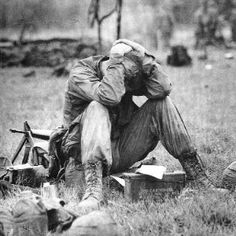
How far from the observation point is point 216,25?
22.6m

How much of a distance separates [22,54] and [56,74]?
9.43 feet

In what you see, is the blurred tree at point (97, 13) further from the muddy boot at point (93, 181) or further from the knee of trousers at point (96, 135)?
the muddy boot at point (93, 181)

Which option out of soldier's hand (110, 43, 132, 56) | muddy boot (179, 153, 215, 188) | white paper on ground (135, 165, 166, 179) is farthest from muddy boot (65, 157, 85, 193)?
soldier's hand (110, 43, 132, 56)

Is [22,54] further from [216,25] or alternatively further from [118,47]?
[118,47]

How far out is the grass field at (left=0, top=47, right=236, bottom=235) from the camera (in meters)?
4.18

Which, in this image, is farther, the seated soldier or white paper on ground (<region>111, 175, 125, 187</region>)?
white paper on ground (<region>111, 175, 125, 187</region>)

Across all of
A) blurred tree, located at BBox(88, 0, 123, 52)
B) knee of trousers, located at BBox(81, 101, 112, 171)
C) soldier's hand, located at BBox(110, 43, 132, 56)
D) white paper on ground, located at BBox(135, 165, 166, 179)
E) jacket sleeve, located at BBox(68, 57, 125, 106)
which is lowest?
white paper on ground, located at BBox(135, 165, 166, 179)

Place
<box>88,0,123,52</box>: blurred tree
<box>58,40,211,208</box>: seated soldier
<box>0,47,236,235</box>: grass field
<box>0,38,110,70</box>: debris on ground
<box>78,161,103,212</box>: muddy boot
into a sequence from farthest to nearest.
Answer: <box>0,38,110,70</box>: debris on ground < <box>88,0,123,52</box>: blurred tree < <box>58,40,211,208</box>: seated soldier < <box>78,161,103,212</box>: muddy boot < <box>0,47,236,235</box>: grass field

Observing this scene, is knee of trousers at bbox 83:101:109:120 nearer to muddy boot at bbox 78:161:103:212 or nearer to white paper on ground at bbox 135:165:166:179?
muddy boot at bbox 78:161:103:212

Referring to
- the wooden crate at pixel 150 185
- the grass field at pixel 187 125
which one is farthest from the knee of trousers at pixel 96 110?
the grass field at pixel 187 125

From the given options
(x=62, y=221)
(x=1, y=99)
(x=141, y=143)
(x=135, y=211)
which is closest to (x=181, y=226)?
(x=135, y=211)

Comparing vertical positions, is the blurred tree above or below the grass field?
above

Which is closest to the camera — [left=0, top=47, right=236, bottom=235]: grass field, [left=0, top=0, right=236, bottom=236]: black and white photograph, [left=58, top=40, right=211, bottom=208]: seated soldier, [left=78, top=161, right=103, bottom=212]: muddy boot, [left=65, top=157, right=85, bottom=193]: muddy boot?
[left=0, top=0, right=236, bottom=236]: black and white photograph

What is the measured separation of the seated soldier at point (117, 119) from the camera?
4.84m
